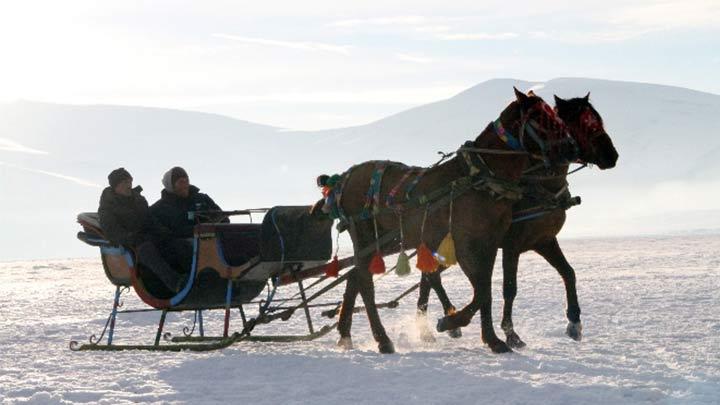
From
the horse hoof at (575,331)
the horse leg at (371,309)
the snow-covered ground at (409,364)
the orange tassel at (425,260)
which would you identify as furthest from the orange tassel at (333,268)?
the horse hoof at (575,331)

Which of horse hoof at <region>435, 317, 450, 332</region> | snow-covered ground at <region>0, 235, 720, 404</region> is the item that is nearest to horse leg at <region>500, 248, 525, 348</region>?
snow-covered ground at <region>0, 235, 720, 404</region>

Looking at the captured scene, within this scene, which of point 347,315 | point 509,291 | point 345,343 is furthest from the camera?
point 347,315

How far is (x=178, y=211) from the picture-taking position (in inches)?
423

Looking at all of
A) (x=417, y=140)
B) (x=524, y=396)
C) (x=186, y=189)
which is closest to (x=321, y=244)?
(x=186, y=189)

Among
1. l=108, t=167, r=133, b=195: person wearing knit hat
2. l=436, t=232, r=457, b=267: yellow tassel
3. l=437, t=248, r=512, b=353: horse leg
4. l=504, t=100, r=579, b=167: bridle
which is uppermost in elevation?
l=504, t=100, r=579, b=167: bridle

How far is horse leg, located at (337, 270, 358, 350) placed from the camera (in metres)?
10.3

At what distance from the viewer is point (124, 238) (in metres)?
10.0

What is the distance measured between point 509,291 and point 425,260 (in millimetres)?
1064

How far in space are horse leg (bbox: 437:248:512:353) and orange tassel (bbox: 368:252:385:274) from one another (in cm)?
87

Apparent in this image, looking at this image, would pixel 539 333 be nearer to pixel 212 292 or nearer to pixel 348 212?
pixel 348 212

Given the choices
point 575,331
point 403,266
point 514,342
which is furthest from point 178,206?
point 575,331

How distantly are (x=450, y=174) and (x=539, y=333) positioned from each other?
2657mm

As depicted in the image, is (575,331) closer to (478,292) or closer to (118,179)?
(478,292)

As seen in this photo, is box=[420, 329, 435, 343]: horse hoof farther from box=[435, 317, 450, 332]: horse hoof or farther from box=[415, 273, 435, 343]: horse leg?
box=[435, 317, 450, 332]: horse hoof
